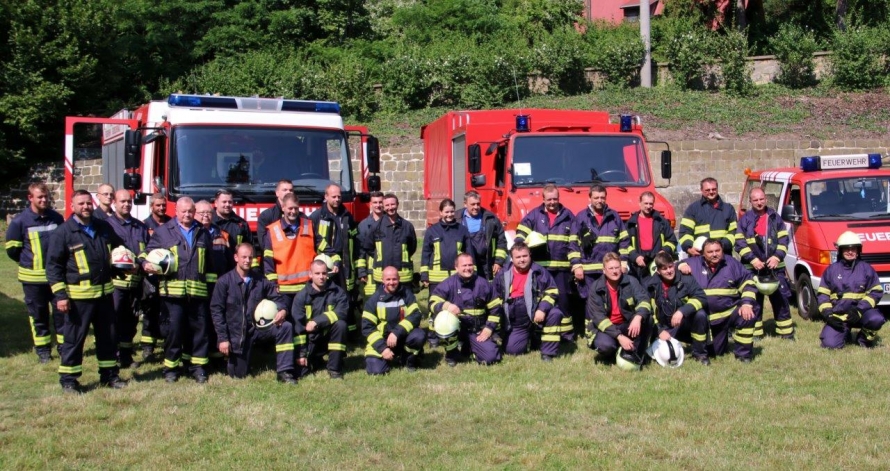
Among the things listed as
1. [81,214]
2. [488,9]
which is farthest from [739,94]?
[81,214]

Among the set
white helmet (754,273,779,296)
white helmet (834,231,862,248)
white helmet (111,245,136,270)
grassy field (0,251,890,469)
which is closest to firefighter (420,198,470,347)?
grassy field (0,251,890,469)

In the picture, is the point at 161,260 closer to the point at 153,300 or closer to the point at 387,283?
the point at 153,300

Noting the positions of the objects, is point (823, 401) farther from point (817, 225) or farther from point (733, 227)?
point (817, 225)

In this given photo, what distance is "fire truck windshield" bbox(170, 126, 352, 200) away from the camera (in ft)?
32.6

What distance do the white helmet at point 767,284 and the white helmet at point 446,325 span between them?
11.1ft

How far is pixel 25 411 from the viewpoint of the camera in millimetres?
7438

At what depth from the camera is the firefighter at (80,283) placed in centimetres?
779

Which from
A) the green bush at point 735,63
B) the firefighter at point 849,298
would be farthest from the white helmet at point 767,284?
the green bush at point 735,63

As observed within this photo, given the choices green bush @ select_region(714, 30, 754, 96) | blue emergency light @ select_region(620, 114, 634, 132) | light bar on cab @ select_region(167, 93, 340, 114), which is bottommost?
blue emergency light @ select_region(620, 114, 634, 132)

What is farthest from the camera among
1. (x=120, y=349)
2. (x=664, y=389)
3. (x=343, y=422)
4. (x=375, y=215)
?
(x=375, y=215)

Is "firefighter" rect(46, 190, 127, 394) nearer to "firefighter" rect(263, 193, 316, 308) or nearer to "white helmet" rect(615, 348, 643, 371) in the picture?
"firefighter" rect(263, 193, 316, 308)

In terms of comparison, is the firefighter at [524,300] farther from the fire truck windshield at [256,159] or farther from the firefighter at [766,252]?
the fire truck windshield at [256,159]

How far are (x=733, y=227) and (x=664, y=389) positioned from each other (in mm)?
3228

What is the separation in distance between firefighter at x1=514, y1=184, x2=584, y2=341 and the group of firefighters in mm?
17
